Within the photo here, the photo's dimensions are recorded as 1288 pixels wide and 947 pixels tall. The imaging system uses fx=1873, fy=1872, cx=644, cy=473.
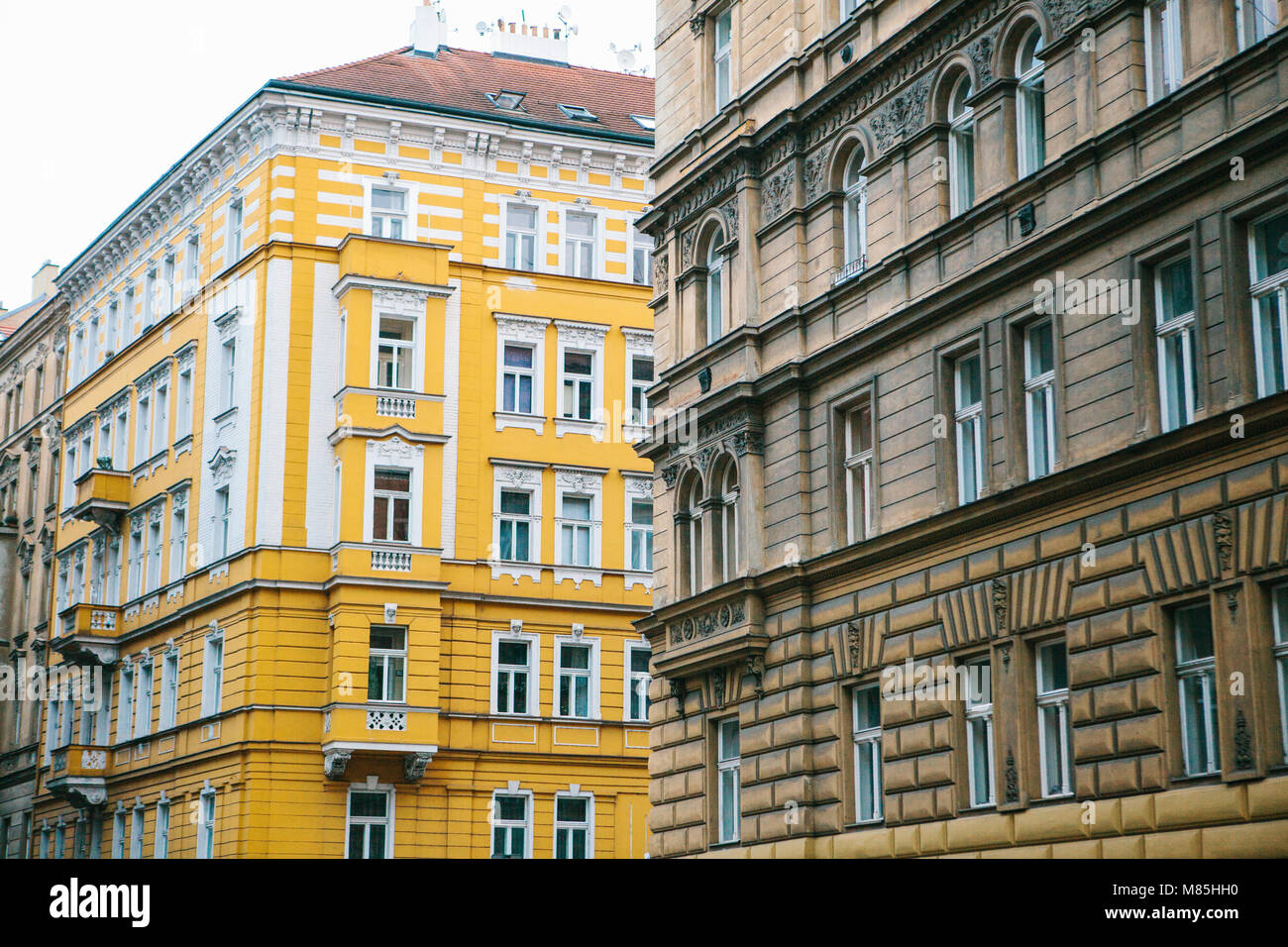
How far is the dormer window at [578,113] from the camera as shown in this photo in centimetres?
5331

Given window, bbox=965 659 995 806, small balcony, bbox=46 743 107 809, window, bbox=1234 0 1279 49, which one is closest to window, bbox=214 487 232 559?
small balcony, bbox=46 743 107 809

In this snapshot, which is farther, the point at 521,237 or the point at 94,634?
the point at 94,634

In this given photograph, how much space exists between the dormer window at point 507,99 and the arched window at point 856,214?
25.2 metres

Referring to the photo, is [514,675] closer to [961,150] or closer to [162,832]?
[162,832]

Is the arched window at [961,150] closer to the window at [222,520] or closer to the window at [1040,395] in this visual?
the window at [1040,395]

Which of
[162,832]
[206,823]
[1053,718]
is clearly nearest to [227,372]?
[206,823]

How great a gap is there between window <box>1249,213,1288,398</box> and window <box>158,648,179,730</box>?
37.4 m

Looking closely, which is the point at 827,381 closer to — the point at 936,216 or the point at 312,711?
the point at 936,216

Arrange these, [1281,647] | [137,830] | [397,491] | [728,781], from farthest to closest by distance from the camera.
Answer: [137,830], [397,491], [728,781], [1281,647]

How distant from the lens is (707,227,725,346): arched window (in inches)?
1266

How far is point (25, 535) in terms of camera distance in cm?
6850

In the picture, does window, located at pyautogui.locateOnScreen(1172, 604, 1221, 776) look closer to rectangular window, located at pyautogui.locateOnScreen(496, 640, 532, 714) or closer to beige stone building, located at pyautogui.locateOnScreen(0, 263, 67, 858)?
rectangular window, located at pyautogui.locateOnScreen(496, 640, 532, 714)

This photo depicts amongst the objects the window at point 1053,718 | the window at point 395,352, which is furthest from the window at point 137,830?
the window at point 1053,718

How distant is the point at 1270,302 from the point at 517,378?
3165 cm
